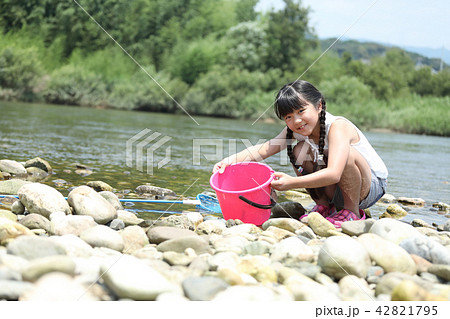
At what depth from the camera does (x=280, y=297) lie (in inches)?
64.7

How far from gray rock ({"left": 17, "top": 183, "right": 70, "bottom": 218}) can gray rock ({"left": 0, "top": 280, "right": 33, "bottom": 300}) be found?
3.33 feet

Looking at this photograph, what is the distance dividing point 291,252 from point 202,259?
1.31 feet

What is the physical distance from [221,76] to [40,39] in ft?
50.9

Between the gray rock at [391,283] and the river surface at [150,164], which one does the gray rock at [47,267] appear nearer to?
the gray rock at [391,283]

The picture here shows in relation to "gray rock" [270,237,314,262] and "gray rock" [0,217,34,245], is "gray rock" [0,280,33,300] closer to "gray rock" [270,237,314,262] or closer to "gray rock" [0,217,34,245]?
"gray rock" [0,217,34,245]

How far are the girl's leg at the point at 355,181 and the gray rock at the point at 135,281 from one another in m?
1.53

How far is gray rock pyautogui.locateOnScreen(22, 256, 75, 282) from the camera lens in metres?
1.61

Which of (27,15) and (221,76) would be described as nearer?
(221,76)

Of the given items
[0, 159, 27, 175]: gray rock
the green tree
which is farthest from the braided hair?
the green tree

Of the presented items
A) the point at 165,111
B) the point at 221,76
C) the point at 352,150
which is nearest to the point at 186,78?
the point at 221,76

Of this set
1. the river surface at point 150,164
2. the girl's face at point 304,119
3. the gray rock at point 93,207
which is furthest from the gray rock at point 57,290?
the girl's face at point 304,119

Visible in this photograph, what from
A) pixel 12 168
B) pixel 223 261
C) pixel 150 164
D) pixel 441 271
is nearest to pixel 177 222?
pixel 223 261

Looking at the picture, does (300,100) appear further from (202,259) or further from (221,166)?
(202,259)

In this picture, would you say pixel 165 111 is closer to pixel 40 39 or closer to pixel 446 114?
pixel 446 114
